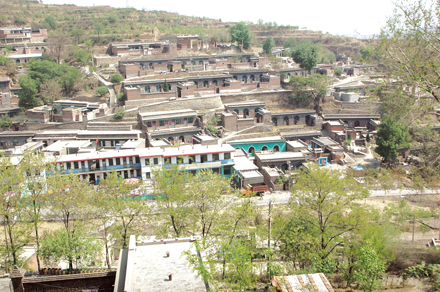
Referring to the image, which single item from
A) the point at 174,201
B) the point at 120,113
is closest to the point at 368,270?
the point at 174,201

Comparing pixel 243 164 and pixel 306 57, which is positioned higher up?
pixel 306 57

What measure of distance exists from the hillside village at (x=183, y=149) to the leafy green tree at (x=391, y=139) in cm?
45

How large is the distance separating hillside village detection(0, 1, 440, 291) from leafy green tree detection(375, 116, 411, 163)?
45cm

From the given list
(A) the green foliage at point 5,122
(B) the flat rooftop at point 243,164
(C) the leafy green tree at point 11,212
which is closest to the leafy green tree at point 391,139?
(B) the flat rooftop at point 243,164

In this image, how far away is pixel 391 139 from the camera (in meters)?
29.1

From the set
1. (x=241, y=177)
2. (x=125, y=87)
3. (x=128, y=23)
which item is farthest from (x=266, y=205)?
(x=128, y=23)

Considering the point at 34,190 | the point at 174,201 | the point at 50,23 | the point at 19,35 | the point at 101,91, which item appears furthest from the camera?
the point at 50,23

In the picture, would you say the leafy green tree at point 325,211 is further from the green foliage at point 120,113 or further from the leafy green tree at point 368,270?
the green foliage at point 120,113

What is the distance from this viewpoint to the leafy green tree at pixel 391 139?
29.0 meters

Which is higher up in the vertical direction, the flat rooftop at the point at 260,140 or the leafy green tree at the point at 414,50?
the leafy green tree at the point at 414,50

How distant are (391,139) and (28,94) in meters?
29.5

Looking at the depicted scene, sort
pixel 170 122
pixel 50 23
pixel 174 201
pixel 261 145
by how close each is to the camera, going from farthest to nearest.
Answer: pixel 50 23 → pixel 170 122 → pixel 261 145 → pixel 174 201

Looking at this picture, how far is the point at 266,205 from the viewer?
23234 mm

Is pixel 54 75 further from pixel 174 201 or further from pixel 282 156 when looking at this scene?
pixel 174 201
